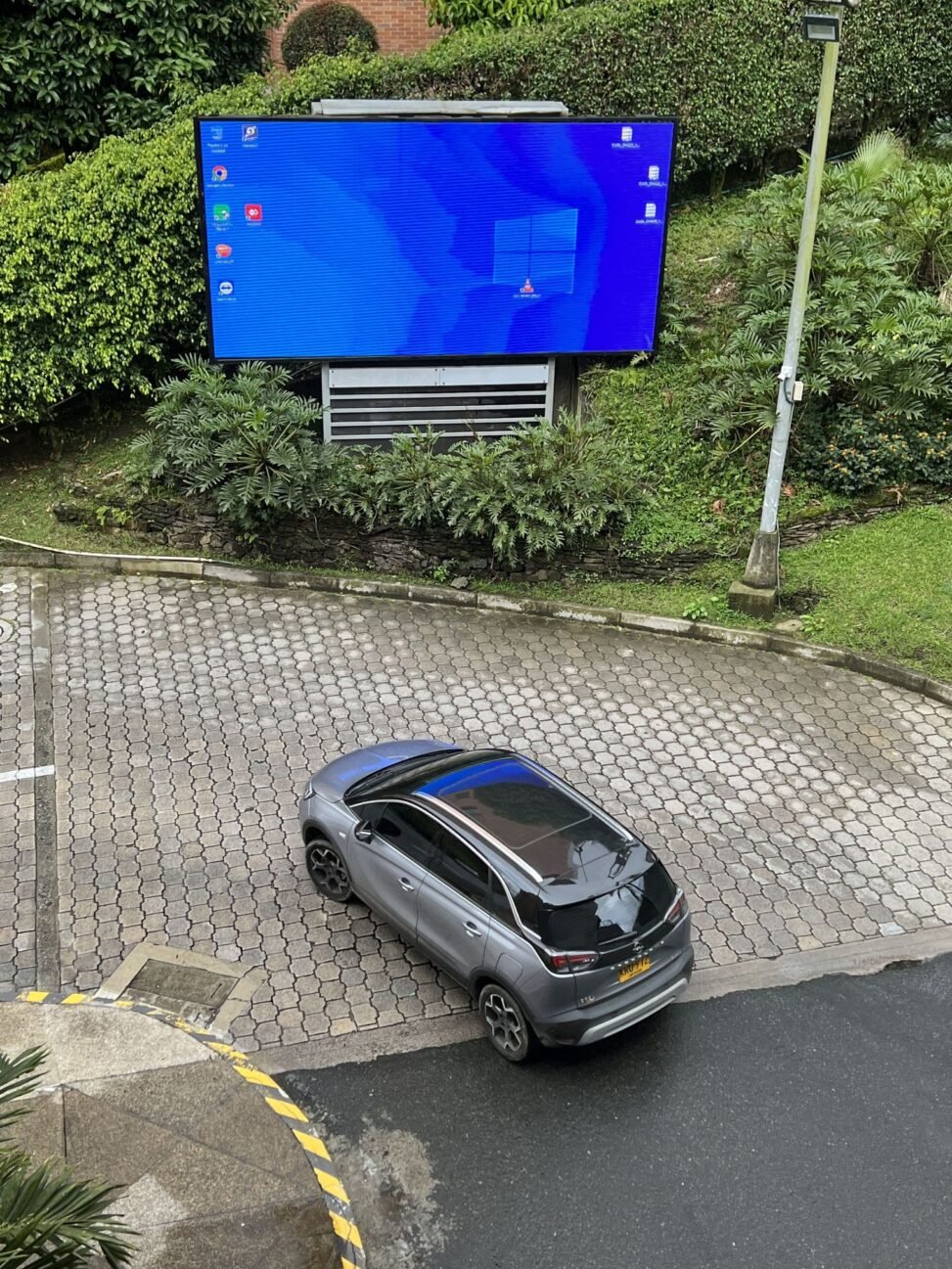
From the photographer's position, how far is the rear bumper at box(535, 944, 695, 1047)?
707 centimetres

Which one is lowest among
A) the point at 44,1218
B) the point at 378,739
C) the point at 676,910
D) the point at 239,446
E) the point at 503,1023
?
the point at 503,1023

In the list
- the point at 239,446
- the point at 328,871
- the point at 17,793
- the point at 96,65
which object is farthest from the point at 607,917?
the point at 96,65

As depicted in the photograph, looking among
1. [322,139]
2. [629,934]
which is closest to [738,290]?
[322,139]

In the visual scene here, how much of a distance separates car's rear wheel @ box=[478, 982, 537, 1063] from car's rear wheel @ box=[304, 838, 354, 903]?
1.52 m

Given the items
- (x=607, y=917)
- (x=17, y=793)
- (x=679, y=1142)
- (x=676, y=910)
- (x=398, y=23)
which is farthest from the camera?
(x=398, y=23)

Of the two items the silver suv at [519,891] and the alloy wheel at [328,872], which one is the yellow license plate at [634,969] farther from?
the alloy wheel at [328,872]

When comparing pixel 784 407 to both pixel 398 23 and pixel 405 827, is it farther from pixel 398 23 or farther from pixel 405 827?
pixel 398 23

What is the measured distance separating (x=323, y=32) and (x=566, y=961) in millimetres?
21439

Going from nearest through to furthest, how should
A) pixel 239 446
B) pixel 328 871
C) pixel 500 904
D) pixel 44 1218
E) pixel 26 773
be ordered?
1. pixel 44 1218
2. pixel 500 904
3. pixel 328 871
4. pixel 26 773
5. pixel 239 446

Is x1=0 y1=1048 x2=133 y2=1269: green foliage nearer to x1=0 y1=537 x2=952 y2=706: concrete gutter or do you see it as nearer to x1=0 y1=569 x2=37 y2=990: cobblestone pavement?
x1=0 y1=569 x2=37 y2=990: cobblestone pavement

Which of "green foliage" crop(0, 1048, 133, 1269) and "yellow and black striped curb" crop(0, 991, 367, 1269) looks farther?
"yellow and black striped curb" crop(0, 991, 367, 1269)

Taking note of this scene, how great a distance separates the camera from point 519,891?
721cm

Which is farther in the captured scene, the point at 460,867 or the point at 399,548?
the point at 399,548

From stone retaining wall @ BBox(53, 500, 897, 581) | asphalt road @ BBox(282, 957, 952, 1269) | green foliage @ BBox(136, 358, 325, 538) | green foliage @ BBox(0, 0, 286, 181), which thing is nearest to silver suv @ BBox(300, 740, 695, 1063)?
asphalt road @ BBox(282, 957, 952, 1269)
